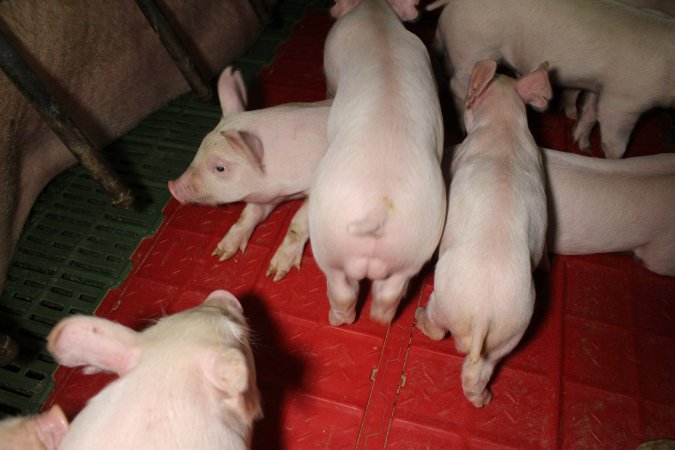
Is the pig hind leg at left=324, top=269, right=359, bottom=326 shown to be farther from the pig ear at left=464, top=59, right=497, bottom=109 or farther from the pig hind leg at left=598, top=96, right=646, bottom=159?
the pig hind leg at left=598, top=96, right=646, bottom=159

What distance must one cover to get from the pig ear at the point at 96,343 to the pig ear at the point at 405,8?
2.56 m

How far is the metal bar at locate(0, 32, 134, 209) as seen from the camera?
2.09 metres

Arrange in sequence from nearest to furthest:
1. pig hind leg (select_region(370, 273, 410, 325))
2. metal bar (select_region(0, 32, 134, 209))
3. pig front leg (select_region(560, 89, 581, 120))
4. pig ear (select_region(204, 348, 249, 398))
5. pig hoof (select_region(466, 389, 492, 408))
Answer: pig ear (select_region(204, 348, 249, 398))
metal bar (select_region(0, 32, 134, 209))
pig hind leg (select_region(370, 273, 410, 325))
pig hoof (select_region(466, 389, 492, 408))
pig front leg (select_region(560, 89, 581, 120))

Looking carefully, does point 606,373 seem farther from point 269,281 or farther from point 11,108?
point 11,108

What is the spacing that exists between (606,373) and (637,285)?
0.59m

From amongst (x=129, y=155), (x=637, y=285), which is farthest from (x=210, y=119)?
(x=637, y=285)

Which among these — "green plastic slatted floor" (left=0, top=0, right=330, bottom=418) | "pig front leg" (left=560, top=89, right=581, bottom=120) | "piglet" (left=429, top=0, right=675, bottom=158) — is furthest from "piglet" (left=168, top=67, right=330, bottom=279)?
"pig front leg" (left=560, top=89, right=581, bottom=120)

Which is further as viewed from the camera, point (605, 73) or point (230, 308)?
point (605, 73)

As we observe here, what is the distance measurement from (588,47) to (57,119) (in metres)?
2.91

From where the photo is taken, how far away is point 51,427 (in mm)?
1620

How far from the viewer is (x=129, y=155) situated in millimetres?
3574

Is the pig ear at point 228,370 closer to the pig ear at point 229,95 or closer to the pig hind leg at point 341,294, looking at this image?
the pig hind leg at point 341,294

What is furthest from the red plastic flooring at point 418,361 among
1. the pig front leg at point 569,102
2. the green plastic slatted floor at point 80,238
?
the pig front leg at point 569,102

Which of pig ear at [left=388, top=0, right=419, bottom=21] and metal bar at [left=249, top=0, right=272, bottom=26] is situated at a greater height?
metal bar at [left=249, top=0, right=272, bottom=26]
